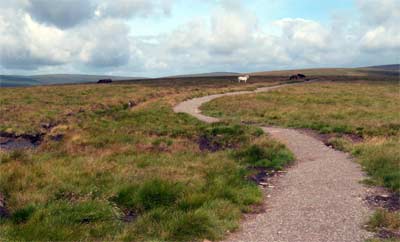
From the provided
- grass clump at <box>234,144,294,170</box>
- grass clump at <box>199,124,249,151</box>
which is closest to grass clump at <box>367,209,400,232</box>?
grass clump at <box>234,144,294,170</box>

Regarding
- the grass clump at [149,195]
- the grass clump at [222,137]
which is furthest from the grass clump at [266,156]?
the grass clump at [149,195]

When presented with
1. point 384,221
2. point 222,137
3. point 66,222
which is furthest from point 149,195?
point 222,137

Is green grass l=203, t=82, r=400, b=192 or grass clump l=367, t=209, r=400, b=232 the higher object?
grass clump l=367, t=209, r=400, b=232

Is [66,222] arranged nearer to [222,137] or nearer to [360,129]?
[222,137]

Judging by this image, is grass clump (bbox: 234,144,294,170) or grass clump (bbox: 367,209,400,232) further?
grass clump (bbox: 234,144,294,170)

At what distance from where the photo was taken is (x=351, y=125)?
21531 mm

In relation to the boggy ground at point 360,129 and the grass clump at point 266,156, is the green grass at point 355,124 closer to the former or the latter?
the boggy ground at point 360,129

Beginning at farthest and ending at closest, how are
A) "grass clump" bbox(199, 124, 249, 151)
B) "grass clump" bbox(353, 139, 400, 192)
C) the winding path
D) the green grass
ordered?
1. "grass clump" bbox(199, 124, 249, 151)
2. the green grass
3. "grass clump" bbox(353, 139, 400, 192)
4. the winding path

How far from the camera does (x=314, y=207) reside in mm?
8836

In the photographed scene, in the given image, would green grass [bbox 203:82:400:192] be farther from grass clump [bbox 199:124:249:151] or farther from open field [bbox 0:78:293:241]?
grass clump [bbox 199:124:249:151]

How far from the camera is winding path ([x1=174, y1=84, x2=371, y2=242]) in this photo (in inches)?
288

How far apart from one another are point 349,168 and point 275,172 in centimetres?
240

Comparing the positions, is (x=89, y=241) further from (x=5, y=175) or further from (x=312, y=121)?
(x=312, y=121)

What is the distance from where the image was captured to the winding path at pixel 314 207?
288 inches
